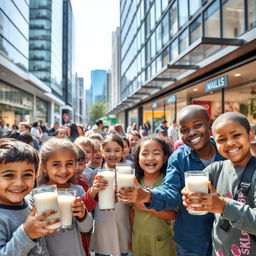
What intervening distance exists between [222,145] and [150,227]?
1212 millimetres

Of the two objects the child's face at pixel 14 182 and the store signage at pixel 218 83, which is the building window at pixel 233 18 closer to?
the store signage at pixel 218 83

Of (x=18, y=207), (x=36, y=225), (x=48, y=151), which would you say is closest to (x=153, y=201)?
(x=36, y=225)

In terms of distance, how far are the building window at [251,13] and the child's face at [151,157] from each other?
7.24 meters

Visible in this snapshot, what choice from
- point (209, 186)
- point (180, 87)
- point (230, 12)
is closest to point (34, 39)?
point (180, 87)

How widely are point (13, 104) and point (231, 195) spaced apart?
99.3ft

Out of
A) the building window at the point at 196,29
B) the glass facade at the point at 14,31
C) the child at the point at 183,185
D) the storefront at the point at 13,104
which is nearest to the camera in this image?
the child at the point at 183,185

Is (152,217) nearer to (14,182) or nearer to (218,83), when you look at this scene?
(14,182)

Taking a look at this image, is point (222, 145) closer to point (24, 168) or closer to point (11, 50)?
point (24, 168)

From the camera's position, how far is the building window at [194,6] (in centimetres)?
1177

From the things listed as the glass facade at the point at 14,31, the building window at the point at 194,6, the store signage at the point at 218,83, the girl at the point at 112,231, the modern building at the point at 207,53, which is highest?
the glass facade at the point at 14,31

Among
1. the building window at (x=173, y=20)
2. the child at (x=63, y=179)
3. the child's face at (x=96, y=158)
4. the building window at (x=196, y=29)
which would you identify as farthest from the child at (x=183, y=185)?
the building window at (x=173, y=20)

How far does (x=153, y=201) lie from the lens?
2049 mm

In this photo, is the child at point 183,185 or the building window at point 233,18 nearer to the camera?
the child at point 183,185

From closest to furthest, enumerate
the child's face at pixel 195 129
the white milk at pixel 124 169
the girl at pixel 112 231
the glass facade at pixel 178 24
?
the white milk at pixel 124 169, the child's face at pixel 195 129, the girl at pixel 112 231, the glass facade at pixel 178 24
